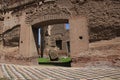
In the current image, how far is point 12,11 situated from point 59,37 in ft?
34.3

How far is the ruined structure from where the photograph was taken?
6.12m

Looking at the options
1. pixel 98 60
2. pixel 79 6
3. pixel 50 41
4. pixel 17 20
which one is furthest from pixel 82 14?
pixel 50 41

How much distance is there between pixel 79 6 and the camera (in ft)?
22.1

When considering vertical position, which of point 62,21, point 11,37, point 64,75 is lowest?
point 64,75

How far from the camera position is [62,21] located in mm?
7453

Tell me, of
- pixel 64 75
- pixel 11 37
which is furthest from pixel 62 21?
pixel 64 75

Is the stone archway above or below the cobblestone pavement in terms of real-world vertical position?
above

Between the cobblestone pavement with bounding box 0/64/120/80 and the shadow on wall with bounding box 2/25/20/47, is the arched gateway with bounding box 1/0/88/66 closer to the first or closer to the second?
the shadow on wall with bounding box 2/25/20/47

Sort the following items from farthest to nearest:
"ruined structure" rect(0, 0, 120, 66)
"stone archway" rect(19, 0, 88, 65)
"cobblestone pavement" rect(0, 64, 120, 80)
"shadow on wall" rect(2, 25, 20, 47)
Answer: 1. "shadow on wall" rect(2, 25, 20, 47)
2. "stone archway" rect(19, 0, 88, 65)
3. "ruined structure" rect(0, 0, 120, 66)
4. "cobblestone pavement" rect(0, 64, 120, 80)

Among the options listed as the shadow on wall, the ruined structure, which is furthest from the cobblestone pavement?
the shadow on wall

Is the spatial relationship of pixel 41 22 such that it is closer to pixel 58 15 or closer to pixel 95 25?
pixel 58 15

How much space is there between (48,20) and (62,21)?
66 centimetres

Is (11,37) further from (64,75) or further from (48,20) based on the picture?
(64,75)

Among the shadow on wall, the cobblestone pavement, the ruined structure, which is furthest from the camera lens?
the shadow on wall
